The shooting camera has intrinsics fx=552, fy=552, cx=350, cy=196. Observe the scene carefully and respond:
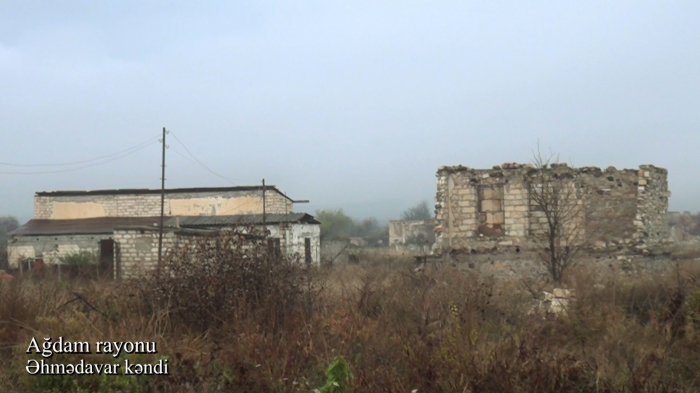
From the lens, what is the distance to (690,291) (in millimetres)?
7062

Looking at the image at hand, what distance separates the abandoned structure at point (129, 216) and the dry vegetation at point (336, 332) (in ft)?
55.9

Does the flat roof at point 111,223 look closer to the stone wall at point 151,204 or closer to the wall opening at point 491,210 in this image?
the stone wall at point 151,204

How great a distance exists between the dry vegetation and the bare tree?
430 cm

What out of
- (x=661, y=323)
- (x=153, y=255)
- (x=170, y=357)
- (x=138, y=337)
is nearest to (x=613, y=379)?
(x=661, y=323)

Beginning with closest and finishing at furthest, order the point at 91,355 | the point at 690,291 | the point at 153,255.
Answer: the point at 91,355, the point at 690,291, the point at 153,255

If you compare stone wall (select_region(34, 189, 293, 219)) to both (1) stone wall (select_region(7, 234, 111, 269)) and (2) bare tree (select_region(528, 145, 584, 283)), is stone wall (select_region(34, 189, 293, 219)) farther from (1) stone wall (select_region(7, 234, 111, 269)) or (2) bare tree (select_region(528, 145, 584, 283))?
(2) bare tree (select_region(528, 145, 584, 283))

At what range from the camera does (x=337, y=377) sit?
4707 mm

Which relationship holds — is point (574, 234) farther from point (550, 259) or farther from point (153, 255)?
point (153, 255)

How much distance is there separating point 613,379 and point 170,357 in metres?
4.24

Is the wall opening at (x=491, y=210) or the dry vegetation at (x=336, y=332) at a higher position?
the wall opening at (x=491, y=210)

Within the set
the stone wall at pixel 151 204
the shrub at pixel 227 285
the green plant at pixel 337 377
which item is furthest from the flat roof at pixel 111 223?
the green plant at pixel 337 377

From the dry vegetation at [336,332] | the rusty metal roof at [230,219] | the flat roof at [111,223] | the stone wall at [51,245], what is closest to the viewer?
the dry vegetation at [336,332]

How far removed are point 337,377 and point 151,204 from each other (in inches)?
1038

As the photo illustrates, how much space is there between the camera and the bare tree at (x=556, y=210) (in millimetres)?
12758
